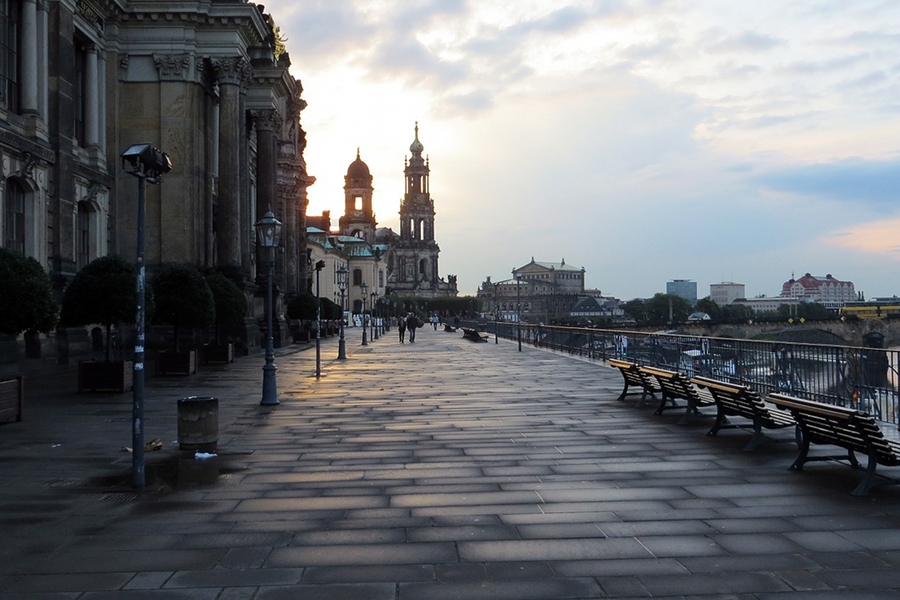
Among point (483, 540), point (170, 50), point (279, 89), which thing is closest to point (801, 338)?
point (279, 89)

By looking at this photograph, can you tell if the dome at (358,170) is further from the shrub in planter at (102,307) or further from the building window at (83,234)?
the shrub in planter at (102,307)

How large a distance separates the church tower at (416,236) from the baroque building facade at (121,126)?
5658 inches

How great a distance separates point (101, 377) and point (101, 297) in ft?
5.96

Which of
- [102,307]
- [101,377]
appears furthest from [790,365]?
[102,307]

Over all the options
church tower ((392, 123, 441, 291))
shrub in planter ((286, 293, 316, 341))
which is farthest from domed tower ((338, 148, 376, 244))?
shrub in planter ((286, 293, 316, 341))

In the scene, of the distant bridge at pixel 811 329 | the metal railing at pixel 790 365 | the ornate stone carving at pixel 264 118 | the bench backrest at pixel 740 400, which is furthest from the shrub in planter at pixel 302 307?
the distant bridge at pixel 811 329

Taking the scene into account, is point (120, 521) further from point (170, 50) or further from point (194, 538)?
point (170, 50)

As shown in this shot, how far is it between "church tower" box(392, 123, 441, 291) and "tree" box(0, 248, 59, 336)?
169542 mm

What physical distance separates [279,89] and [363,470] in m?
39.1

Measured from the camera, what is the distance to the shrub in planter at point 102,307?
18.8m

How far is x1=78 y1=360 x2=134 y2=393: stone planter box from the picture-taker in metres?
18.7

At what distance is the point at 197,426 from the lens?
10750 mm

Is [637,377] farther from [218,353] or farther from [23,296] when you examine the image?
[218,353]

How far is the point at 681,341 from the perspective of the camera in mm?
21641
